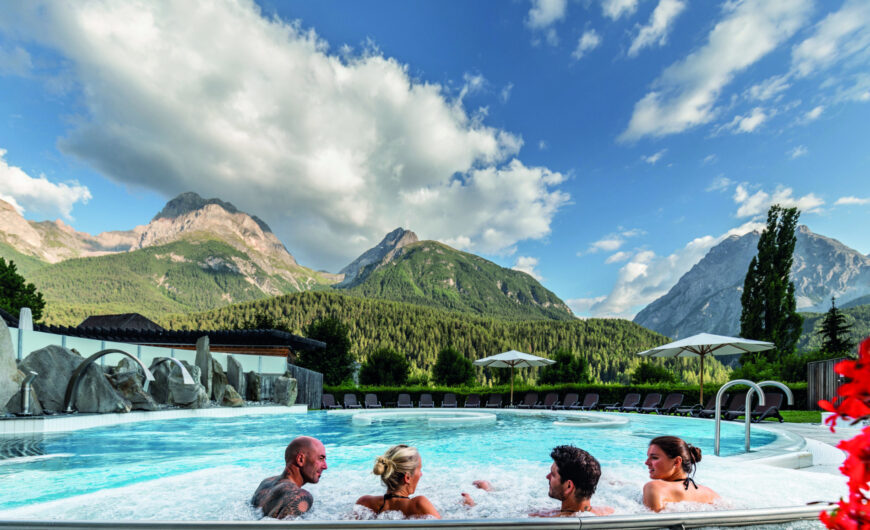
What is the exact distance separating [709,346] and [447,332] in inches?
2710

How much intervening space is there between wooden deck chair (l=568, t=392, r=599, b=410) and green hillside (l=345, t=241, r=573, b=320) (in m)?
105

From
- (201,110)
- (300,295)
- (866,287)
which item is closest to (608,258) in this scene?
(300,295)

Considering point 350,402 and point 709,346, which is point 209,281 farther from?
point 709,346

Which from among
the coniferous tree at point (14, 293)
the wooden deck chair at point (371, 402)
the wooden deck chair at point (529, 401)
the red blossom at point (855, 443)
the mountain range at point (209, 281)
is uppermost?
the mountain range at point (209, 281)

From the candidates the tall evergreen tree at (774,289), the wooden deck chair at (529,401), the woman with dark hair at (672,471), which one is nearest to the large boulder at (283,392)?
the wooden deck chair at (529,401)

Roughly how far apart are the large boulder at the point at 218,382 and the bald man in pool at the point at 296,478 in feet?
37.0

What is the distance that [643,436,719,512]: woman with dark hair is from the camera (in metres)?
3.66

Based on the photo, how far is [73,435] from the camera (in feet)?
26.1

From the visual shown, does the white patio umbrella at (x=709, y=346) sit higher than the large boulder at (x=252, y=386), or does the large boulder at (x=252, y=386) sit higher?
the white patio umbrella at (x=709, y=346)

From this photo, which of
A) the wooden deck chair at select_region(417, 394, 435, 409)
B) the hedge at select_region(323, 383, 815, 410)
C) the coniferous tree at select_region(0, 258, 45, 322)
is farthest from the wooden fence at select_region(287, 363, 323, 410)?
the coniferous tree at select_region(0, 258, 45, 322)

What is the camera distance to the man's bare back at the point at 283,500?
3410 millimetres

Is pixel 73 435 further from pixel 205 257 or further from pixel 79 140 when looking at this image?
pixel 205 257

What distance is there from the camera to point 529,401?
1895cm

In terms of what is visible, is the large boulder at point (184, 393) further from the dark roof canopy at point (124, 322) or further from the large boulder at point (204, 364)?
the dark roof canopy at point (124, 322)
